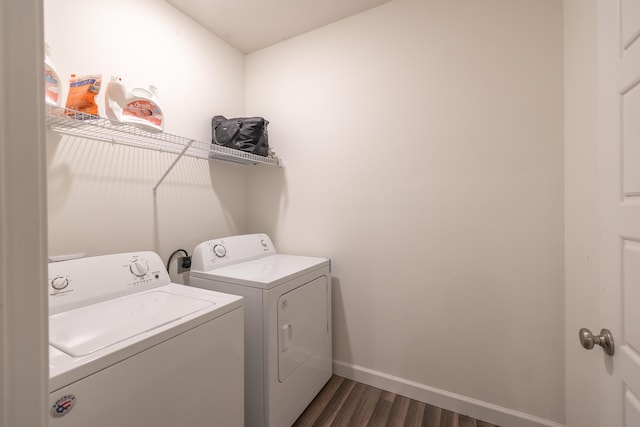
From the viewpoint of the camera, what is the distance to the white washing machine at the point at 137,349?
74cm

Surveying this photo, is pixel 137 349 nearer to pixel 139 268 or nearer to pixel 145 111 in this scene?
pixel 139 268

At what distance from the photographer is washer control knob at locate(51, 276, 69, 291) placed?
1070mm

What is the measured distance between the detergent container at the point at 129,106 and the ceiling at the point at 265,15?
98 centimetres

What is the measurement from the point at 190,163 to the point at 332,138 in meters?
1.03

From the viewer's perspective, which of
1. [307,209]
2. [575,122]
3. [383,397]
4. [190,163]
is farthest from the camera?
[307,209]

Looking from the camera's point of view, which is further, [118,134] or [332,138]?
[332,138]

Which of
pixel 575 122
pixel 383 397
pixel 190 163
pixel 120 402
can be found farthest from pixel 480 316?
pixel 190 163

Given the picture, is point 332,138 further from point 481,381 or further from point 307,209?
point 481,381

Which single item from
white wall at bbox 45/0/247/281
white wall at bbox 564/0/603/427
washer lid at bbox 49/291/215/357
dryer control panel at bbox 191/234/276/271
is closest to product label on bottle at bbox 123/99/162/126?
white wall at bbox 45/0/247/281

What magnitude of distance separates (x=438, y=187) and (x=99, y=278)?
1.85m

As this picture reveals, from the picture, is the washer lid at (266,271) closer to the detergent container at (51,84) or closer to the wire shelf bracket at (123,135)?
the wire shelf bracket at (123,135)

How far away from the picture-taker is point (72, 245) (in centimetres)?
132

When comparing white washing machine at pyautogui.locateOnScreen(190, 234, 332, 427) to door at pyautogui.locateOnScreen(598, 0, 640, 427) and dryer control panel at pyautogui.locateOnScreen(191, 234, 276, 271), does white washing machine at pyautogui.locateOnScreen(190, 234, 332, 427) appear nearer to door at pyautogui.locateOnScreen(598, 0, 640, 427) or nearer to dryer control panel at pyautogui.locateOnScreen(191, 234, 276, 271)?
dryer control panel at pyautogui.locateOnScreen(191, 234, 276, 271)

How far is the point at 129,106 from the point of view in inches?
49.0
